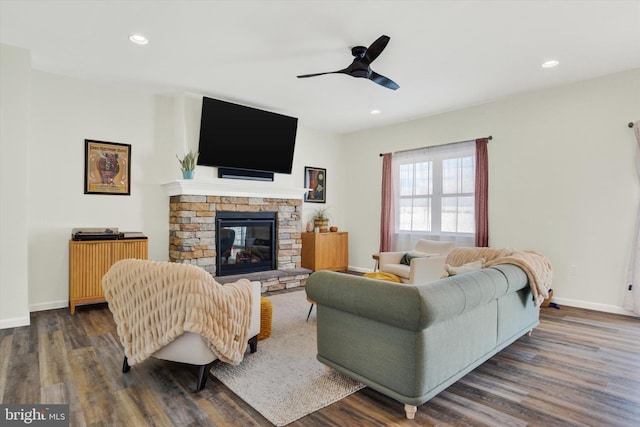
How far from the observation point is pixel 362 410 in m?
2.03

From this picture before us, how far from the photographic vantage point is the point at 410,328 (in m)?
1.85

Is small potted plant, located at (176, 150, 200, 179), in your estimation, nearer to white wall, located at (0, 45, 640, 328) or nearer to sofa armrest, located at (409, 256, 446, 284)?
white wall, located at (0, 45, 640, 328)

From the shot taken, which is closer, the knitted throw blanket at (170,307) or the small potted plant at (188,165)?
the knitted throw blanket at (170,307)

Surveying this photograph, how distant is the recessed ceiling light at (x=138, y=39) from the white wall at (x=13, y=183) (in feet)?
3.94

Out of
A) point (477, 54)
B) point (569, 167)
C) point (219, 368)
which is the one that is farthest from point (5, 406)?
point (569, 167)

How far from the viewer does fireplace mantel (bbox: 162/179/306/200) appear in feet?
15.3

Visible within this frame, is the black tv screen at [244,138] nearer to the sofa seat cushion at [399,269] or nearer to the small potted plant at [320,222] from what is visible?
the small potted plant at [320,222]

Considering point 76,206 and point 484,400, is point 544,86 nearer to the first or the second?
point 484,400

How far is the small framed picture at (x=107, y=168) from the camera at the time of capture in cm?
432

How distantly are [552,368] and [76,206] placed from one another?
5042 mm

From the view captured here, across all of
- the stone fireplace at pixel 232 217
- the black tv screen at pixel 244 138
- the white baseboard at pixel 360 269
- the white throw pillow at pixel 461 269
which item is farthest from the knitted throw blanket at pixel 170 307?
the white baseboard at pixel 360 269

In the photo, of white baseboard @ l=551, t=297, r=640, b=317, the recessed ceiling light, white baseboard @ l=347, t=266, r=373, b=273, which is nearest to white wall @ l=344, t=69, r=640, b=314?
white baseboard @ l=551, t=297, r=640, b=317

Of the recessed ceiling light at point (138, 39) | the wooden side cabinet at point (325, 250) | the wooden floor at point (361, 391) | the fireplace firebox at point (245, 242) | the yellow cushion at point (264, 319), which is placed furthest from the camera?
the wooden side cabinet at point (325, 250)

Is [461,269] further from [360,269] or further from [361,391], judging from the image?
[360,269]
